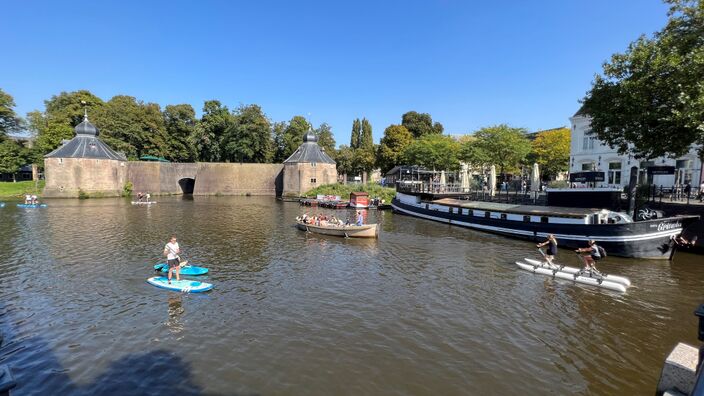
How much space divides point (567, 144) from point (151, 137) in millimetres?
76486

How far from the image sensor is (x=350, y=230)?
89.6 ft

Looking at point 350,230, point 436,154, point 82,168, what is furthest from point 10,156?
point 436,154

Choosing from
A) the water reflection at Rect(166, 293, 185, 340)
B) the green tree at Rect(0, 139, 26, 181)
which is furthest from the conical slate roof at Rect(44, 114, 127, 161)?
the water reflection at Rect(166, 293, 185, 340)

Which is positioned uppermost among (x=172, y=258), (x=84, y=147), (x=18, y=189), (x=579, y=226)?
(x=84, y=147)

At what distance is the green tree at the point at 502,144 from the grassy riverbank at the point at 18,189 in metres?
69.5

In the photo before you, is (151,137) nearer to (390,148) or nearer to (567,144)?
(390,148)

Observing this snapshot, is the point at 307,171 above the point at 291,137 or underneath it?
underneath

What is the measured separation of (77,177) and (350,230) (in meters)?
53.2

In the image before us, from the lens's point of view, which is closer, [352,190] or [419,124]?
[352,190]

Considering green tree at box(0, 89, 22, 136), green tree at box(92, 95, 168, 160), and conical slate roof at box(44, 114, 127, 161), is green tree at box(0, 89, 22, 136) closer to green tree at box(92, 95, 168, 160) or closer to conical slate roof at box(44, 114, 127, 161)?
green tree at box(92, 95, 168, 160)

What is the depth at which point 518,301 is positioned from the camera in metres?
14.7

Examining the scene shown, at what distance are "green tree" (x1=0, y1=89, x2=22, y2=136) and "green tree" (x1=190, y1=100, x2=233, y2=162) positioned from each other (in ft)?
106

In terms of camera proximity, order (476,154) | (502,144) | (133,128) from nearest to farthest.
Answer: (502,144) → (476,154) → (133,128)

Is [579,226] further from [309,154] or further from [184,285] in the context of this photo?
[309,154]
